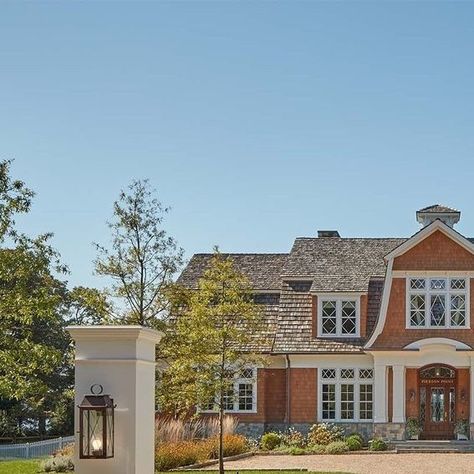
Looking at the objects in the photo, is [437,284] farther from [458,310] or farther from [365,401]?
[365,401]

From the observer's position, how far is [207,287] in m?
26.4

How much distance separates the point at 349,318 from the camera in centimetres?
3781

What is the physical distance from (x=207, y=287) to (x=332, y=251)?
14.2 meters

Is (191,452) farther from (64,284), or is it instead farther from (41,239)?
(64,284)

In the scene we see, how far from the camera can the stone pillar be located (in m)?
9.91

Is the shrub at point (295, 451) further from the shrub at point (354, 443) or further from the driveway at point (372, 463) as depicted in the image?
the shrub at point (354, 443)

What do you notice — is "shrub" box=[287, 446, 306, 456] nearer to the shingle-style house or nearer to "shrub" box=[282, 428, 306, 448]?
"shrub" box=[282, 428, 306, 448]

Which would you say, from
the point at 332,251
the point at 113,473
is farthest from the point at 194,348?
the point at 113,473

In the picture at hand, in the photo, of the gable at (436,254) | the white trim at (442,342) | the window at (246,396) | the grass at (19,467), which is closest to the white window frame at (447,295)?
the gable at (436,254)

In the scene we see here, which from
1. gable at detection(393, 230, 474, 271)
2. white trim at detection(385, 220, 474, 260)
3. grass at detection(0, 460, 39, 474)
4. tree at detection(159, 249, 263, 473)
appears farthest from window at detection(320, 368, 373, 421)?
grass at detection(0, 460, 39, 474)

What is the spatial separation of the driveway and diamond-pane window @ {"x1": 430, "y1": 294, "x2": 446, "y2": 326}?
5129 mm

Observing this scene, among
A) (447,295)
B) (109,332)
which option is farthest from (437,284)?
(109,332)

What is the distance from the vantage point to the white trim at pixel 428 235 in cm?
3647

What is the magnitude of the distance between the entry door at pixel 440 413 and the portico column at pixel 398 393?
978 millimetres
